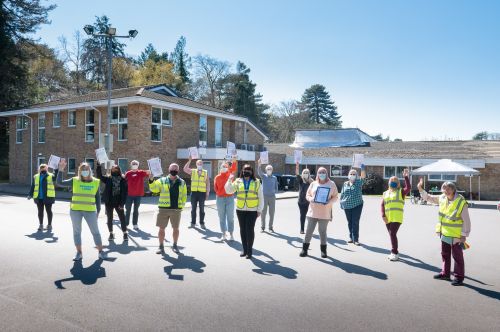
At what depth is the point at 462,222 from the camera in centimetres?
632

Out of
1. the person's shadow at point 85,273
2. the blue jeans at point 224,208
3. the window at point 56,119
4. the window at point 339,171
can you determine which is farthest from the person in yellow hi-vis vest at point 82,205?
the window at point 339,171

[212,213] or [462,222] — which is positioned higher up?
[462,222]

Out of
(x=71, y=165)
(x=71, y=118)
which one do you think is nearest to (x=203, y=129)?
(x=71, y=118)

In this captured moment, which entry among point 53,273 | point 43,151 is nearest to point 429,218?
point 53,273

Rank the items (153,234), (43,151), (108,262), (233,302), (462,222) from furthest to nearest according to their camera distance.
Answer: (43,151)
(153,234)
(108,262)
(462,222)
(233,302)

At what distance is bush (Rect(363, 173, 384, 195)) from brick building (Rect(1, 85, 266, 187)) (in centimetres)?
945

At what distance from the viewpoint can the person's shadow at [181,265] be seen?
6500mm

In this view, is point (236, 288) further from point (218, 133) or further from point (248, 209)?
point (218, 133)

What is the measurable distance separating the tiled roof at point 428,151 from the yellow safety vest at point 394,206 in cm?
2503

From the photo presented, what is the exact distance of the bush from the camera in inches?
1222

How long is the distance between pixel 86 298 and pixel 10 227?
7003mm

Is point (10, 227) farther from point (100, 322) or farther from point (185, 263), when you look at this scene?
point (100, 322)

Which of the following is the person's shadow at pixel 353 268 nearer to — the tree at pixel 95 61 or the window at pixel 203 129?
the window at pixel 203 129

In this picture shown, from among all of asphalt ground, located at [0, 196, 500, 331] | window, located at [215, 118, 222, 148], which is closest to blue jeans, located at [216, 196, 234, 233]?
asphalt ground, located at [0, 196, 500, 331]
